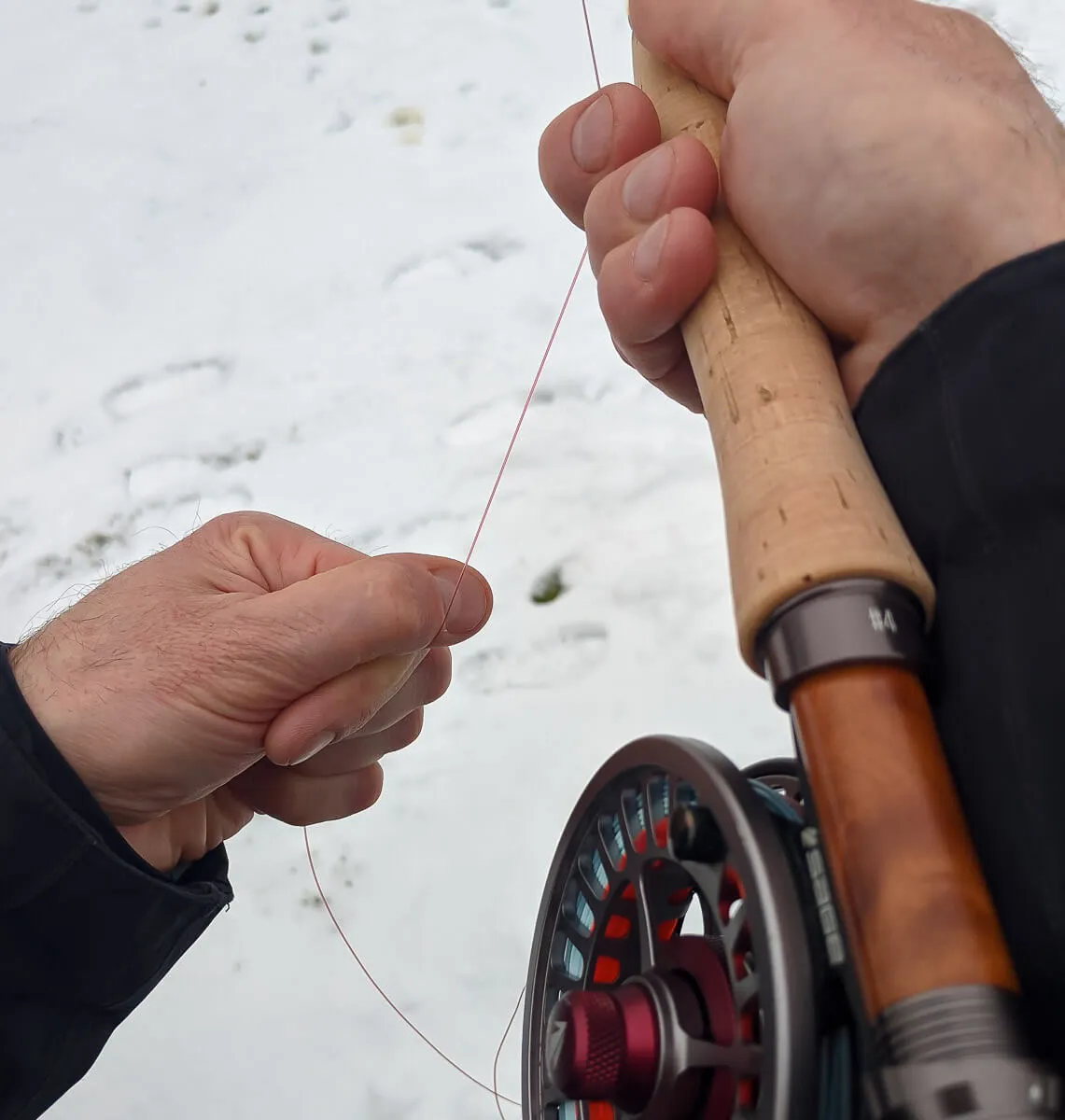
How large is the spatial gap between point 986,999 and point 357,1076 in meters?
0.99

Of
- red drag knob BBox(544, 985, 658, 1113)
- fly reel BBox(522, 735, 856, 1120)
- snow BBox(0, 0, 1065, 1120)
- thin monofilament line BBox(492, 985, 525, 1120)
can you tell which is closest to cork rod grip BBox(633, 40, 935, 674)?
fly reel BBox(522, 735, 856, 1120)

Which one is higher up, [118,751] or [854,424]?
[854,424]

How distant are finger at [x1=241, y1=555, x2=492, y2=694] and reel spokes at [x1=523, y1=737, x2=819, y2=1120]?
0.69 ft

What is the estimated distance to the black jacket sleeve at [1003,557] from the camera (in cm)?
59

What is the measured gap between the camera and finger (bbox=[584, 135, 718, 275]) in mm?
917

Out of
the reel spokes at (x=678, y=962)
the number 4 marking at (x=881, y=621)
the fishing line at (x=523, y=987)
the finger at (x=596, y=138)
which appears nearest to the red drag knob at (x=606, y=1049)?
the reel spokes at (x=678, y=962)

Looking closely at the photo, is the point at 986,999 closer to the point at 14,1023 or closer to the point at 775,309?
the point at 775,309

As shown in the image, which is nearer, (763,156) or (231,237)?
(763,156)

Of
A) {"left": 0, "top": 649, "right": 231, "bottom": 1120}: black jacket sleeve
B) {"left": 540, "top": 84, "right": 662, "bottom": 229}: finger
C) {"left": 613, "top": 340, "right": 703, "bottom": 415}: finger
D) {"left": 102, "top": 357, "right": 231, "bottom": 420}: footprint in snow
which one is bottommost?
{"left": 0, "top": 649, "right": 231, "bottom": 1120}: black jacket sleeve

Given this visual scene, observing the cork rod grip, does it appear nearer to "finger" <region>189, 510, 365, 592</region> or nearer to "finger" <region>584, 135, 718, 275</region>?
"finger" <region>584, 135, 718, 275</region>

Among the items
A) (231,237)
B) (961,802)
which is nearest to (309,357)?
(231,237)

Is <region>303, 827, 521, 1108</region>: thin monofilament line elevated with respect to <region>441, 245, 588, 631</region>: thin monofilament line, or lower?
lower

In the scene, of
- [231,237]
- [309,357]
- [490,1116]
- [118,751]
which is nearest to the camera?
[118,751]

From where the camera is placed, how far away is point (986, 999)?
51 centimetres
